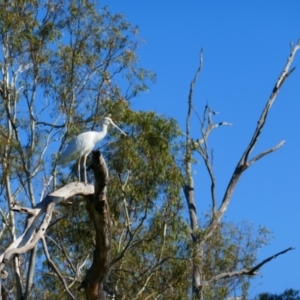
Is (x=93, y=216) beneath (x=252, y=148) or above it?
beneath

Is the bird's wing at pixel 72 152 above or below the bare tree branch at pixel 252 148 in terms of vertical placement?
below

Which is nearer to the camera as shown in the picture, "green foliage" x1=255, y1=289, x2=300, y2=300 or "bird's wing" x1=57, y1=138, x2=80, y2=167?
"bird's wing" x1=57, y1=138, x2=80, y2=167

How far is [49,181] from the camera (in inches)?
596

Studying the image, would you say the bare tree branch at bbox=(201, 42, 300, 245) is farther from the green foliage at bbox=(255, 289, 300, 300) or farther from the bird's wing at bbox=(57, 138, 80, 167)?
the bird's wing at bbox=(57, 138, 80, 167)

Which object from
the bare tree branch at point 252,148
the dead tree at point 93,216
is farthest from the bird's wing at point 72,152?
the bare tree branch at point 252,148

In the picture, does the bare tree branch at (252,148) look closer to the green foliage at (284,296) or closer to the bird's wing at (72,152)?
A: the green foliage at (284,296)

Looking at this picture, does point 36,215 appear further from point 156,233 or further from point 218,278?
point 218,278

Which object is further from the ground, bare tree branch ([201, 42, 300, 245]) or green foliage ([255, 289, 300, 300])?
bare tree branch ([201, 42, 300, 245])

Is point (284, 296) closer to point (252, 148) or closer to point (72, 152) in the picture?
point (252, 148)

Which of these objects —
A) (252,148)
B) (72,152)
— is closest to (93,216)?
(72,152)

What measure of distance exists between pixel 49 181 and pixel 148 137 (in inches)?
77.7

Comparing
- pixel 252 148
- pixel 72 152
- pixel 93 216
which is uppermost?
pixel 252 148

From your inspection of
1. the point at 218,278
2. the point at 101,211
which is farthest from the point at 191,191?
the point at 101,211

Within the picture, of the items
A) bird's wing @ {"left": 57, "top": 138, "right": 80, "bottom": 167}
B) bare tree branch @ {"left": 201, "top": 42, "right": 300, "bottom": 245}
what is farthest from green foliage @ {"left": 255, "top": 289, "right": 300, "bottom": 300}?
Answer: bird's wing @ {"left": 57, "top": 138, "right": 80, "bottom": 167}
